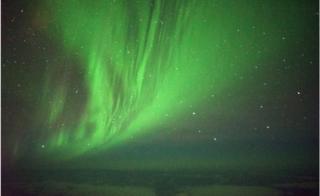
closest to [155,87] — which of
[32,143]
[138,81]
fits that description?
[138,81]

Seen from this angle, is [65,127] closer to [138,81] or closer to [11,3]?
[138,81]

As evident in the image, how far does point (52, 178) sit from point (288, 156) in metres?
1.00

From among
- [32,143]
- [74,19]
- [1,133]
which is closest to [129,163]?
[32,143]

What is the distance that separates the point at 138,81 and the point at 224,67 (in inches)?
14.5

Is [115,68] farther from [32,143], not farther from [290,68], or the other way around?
[290,68]

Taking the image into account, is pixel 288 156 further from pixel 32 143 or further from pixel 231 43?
pixel 32 143

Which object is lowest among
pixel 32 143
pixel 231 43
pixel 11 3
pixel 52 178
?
pixel 52 178

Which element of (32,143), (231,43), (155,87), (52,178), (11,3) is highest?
(11,3)

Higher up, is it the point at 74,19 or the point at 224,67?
the point at 74,19

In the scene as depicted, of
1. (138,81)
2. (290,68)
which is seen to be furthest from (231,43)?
(138,81)

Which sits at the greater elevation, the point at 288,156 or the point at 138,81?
the point at 138,81

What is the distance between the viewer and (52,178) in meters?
1.72

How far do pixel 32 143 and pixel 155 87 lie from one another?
569mm

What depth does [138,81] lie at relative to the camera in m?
1.71
